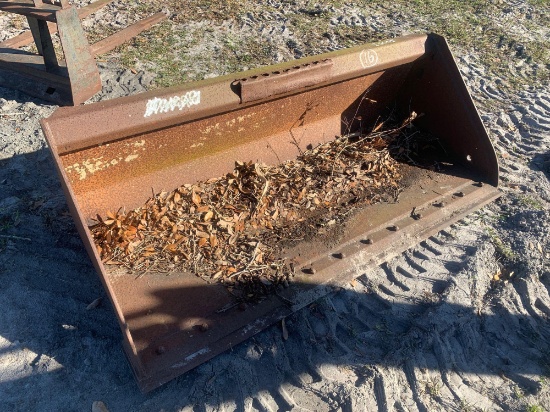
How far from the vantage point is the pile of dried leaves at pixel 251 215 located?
2.97m

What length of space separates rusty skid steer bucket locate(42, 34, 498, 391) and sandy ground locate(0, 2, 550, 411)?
130 millimetres

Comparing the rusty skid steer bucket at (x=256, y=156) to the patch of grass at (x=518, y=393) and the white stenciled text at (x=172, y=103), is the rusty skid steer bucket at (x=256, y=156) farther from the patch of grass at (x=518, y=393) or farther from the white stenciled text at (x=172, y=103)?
the patch of grass at (x=518, y=393)

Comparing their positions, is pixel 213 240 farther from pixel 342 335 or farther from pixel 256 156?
pixel 342 335

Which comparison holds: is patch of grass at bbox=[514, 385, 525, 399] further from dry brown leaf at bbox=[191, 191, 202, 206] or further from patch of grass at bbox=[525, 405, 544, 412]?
dry brown leaf at bbox=[191, 191, 202, 206]

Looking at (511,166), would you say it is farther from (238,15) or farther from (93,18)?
(93,18)

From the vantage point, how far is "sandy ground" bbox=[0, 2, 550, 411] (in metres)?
2.50

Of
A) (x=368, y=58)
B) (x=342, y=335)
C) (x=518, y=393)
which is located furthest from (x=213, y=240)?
(x=518, y=393)

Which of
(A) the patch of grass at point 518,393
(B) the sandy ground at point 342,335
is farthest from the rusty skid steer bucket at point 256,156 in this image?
(A) the patch of grass at point 518,393

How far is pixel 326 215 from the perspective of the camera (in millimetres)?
3471

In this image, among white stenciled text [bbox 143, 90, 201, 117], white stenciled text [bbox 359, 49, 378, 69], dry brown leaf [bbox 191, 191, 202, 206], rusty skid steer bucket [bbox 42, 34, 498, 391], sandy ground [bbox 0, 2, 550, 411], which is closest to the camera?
sandy ground [bbox 0, 2, 550, 411]

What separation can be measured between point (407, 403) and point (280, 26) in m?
5.32

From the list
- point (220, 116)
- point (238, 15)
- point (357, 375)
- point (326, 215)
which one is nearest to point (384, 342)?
point (357, 375)

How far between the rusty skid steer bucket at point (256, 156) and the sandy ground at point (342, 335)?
0.43ft

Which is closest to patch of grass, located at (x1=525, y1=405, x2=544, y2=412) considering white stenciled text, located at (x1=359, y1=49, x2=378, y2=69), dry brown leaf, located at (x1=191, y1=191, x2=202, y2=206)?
dry brown leaf, located at (x1=191, y1=191, x2=202, y2=206)
